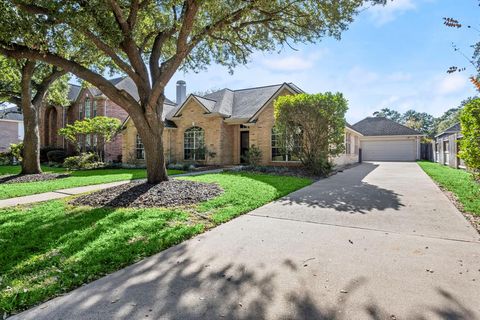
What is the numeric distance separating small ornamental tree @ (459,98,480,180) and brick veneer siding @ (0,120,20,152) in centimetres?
4165

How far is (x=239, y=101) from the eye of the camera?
20.8 m

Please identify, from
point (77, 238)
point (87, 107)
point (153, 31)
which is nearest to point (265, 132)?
point (153, 31)

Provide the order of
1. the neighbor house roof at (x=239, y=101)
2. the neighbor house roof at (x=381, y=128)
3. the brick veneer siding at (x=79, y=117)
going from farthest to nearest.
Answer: the neighbor house roof at (x=381, y=128) → the brick veneer siding at (x=79, y=117) → the neighbor house roof at (x=239, y=101)

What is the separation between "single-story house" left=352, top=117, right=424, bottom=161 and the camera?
29641 mm

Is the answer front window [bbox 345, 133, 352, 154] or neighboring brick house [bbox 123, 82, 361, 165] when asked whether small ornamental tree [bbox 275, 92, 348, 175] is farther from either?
front window [bbox 345, 133, 352, 154]

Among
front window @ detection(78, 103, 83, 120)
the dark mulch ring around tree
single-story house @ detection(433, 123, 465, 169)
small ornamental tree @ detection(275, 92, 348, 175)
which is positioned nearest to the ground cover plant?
small ornamental tree @ detection(275, 92, 348, 175)

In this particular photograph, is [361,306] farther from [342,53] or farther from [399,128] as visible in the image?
[399,128]

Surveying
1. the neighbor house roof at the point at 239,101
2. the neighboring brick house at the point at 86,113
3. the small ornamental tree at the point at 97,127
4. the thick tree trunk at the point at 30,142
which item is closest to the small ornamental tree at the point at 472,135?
the neighbor house roof at the point at 239,101

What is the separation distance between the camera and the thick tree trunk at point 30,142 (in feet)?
45.9

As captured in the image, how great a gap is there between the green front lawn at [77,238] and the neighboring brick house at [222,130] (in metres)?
10.5

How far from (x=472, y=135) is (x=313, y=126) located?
7.36 m

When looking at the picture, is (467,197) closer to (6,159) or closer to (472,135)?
(472,135)

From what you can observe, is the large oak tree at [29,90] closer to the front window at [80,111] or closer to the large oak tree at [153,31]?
the large oak tree at [153,31]

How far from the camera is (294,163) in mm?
16703
